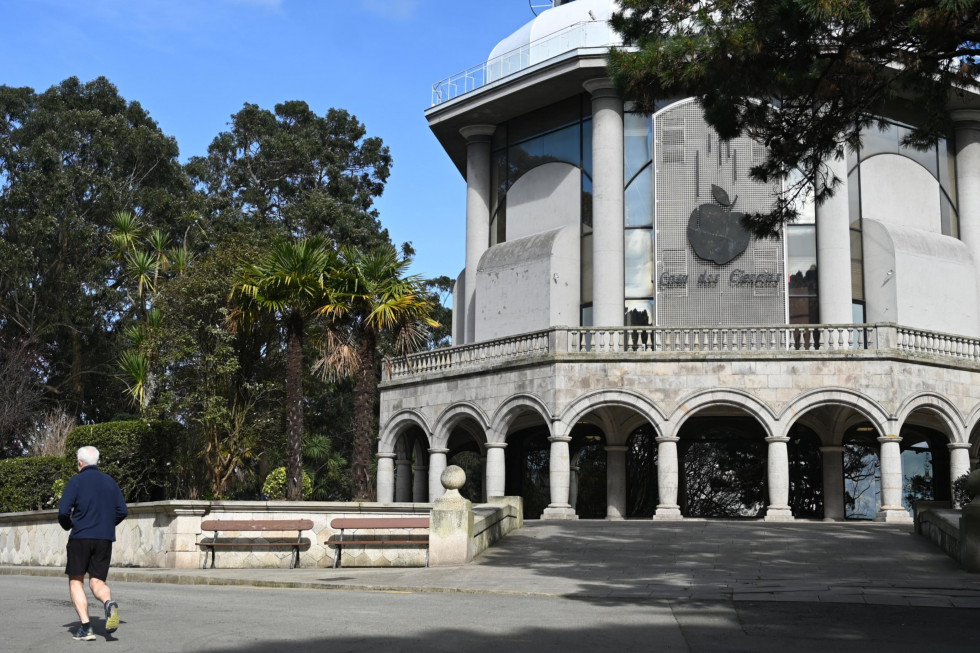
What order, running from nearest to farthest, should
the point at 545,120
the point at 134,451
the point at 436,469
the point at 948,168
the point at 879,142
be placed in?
the point at 134,451
the point at 436,469
the point at 879,142
the point at 948,168
the point at 545,120

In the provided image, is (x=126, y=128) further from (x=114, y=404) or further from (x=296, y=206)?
(x=114, y=404)

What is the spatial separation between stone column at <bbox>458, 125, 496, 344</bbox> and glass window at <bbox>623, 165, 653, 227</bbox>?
573 cm

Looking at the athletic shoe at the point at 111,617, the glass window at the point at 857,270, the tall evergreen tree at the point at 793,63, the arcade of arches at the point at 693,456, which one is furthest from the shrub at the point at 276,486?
the athletic shoe at the point at 111,617

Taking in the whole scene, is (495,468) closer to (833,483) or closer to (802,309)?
(833,483)

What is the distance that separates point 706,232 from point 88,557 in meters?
25.9

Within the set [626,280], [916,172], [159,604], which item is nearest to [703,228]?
[626,280]

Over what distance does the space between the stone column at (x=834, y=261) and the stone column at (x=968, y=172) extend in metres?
5.23

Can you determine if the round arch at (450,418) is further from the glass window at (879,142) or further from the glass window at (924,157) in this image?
the glass window at (924,157)

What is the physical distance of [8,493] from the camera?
28.8 metres

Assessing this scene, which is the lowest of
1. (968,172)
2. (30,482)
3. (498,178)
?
(30,482)

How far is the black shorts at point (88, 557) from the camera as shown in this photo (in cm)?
984

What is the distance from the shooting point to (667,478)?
2806 centimetres

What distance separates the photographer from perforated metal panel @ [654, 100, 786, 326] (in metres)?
32.8

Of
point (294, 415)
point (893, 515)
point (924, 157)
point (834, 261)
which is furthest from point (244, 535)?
point (924, 157)
